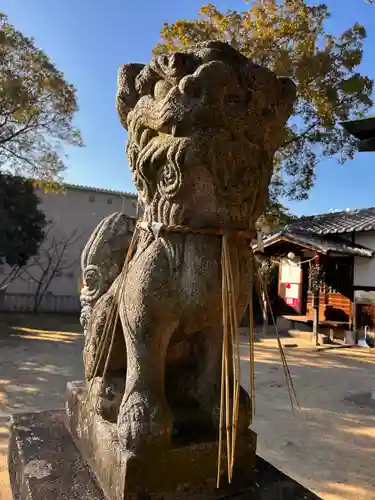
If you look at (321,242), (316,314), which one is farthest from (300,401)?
(321,242)

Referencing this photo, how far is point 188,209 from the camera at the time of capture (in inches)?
50.2

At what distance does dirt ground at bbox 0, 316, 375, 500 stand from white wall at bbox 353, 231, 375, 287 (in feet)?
5.83

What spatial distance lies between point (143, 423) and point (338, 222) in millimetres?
10958

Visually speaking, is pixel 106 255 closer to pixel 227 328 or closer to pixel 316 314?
pixel 227 328

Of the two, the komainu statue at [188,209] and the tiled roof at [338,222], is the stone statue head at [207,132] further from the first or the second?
the tiled roof at [338,222]

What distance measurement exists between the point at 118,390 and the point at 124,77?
A: 1160 mm

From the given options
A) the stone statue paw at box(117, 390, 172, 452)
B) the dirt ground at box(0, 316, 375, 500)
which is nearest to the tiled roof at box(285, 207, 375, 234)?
the dirt ground at box(0, 316, 375, 500)

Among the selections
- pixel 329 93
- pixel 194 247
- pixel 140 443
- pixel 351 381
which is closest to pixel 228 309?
pixel 194 247

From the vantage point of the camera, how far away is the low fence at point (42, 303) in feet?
40.9

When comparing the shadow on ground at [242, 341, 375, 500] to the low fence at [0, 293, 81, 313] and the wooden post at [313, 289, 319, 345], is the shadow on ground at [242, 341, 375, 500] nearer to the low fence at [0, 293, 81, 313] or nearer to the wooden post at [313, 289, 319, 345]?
the wooden post at [313, 289, 319, 345]

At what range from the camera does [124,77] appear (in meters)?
1.40

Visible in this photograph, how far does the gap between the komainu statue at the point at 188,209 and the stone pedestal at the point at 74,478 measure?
72 mm

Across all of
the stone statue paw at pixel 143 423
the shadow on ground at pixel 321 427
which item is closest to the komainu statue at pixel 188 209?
the stone statue paw at pixel 143 423

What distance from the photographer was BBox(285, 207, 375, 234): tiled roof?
9.98m
